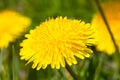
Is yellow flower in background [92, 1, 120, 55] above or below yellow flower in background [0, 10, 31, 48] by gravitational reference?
below

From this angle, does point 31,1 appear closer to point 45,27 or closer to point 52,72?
point 52,72

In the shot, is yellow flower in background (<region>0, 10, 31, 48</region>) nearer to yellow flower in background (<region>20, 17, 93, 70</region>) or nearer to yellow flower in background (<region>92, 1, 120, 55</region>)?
yellow flower in background (<region>92, 1, 120, 55</region>)

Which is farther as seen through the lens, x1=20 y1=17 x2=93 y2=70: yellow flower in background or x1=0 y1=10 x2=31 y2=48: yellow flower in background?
x1=0 y1=10 x2=31 y2=48: yellow flower in background

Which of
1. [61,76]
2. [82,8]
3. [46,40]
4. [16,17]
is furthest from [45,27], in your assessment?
[82,8]

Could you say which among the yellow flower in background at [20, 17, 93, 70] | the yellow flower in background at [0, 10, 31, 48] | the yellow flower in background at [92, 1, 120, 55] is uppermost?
the yellow flower in background at [0, 10, 31, 48]

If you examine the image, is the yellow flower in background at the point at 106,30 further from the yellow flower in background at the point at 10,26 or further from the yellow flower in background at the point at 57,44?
the yellow flower in background at the point at 57,44

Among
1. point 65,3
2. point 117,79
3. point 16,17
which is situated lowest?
point 117,79

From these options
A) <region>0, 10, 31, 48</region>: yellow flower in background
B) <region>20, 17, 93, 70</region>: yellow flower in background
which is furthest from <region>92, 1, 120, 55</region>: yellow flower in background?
<region>20, 17, 93, 70</region>: yellow flower in background
